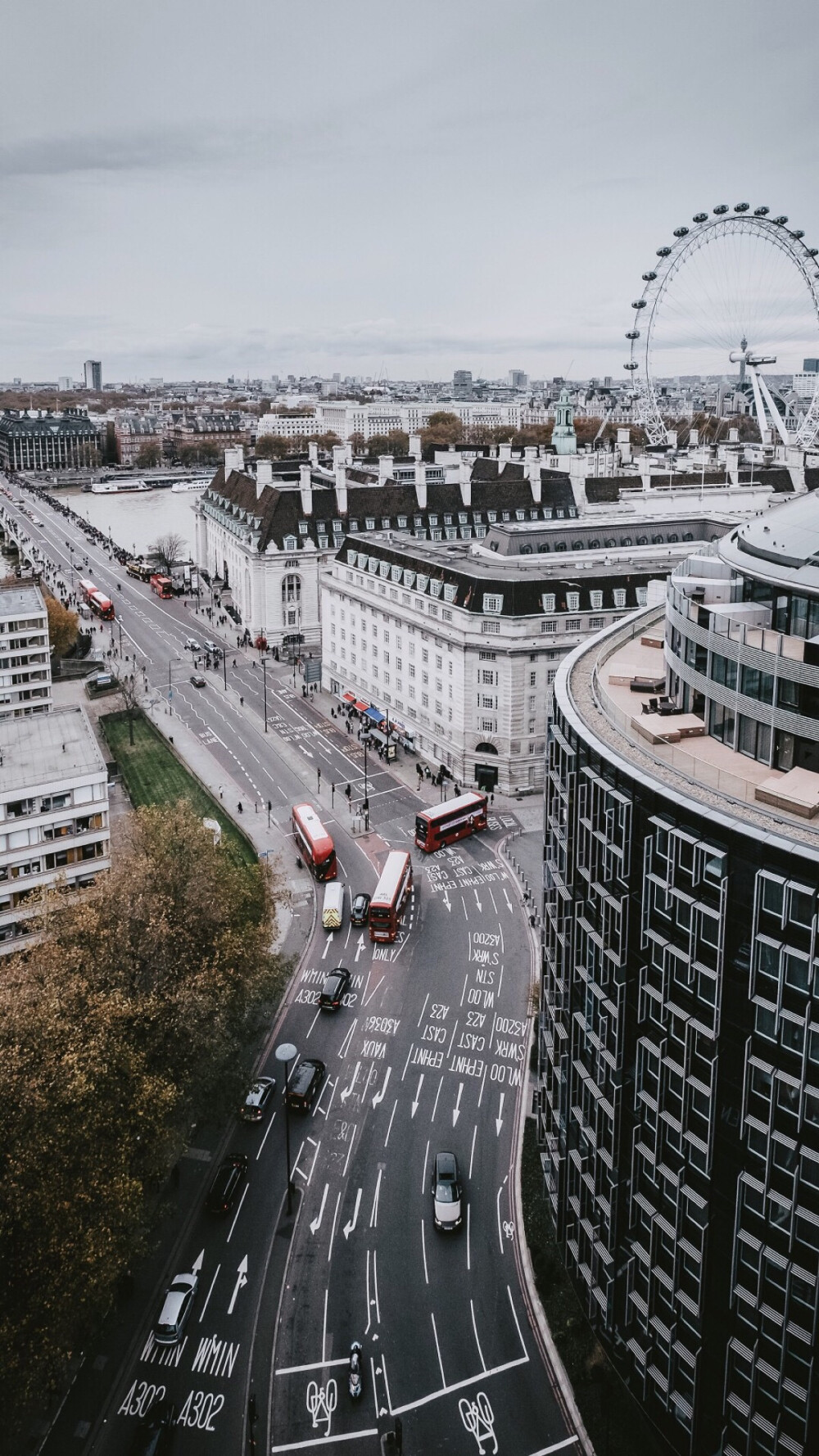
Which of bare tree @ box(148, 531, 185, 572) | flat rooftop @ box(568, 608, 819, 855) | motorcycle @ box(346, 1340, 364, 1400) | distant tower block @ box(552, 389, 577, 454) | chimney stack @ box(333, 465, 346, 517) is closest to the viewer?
flat rooftop @ box(568, 608, 819, 855)

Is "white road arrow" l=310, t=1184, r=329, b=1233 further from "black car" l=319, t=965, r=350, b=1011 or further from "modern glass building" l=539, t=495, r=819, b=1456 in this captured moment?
"black car" l=319, t=965, r=350, b=1011

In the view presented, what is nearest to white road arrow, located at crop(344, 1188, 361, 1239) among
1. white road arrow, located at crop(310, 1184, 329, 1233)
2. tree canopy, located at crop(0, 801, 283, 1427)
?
white road arrow, located at crop(310, 1184, 329, 1233)

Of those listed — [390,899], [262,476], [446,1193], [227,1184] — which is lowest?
[227,1184]

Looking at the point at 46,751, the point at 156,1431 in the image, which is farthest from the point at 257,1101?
the point at 46,751

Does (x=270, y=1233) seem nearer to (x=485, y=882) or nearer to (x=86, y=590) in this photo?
(x=485, y=882)

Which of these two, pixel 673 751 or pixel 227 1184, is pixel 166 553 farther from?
pixel 673 751

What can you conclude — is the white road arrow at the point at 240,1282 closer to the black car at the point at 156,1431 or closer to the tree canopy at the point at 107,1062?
the tree canopy at the point at 107,1062

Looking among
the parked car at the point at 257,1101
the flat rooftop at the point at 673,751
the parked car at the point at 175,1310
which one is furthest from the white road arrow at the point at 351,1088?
the flat rooftop at the point at 673,751
